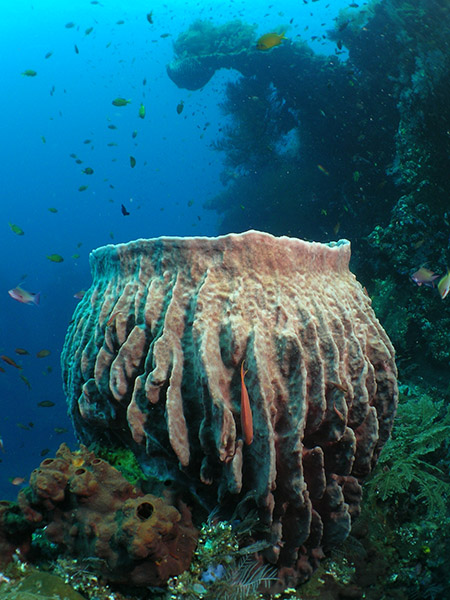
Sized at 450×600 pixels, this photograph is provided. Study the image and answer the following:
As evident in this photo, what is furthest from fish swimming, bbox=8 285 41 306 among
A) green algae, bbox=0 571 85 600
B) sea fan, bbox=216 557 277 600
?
sea fan, bbox=216 557 277 600

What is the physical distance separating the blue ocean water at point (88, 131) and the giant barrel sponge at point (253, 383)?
36.9 metres

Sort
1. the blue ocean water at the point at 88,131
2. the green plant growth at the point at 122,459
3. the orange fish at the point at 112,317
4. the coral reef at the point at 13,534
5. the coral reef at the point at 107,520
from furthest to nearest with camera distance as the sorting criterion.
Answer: the blue ocean water at the point at 88,131 → the green plant growth at the point at 122,459 → the orange fish at the point at 112,317 → the coral reef at the point at 13,534 → the coral reef at the point at 107,520

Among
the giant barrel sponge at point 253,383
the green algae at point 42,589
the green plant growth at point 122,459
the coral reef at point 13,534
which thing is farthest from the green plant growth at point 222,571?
the coral reef at point 13,534

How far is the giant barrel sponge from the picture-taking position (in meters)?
2.32

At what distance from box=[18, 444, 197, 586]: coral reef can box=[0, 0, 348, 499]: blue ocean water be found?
36.9 metres

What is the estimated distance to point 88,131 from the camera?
78375 millimetres

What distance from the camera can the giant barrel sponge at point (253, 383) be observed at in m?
2.32

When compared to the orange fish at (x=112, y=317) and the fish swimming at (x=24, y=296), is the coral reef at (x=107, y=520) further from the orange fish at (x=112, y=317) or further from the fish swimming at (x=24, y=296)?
the fish swimming at (x=24, y=296)

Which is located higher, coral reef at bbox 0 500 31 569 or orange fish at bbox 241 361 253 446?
orange fish at bbox 241 361 253 446

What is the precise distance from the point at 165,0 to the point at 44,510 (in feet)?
219

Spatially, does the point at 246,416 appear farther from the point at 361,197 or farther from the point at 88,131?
the point at 88,131

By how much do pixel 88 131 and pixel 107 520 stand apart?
88.8m

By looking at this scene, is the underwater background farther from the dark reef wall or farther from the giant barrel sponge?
the giant barrel sponge

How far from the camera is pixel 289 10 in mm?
46562
